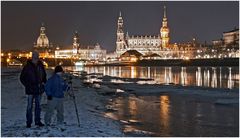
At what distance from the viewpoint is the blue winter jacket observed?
1062 cm

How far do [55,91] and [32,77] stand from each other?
710mm

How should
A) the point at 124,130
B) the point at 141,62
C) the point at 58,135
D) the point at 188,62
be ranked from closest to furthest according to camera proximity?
the point at 58,135 < the point at 124,130 < the point at 188,62 < the point at 141,62

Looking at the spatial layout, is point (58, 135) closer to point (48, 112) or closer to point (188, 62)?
point (48, 112)

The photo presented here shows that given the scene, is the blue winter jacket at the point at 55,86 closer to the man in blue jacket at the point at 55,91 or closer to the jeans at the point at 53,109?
the man in blue jacket at the point at 55,91

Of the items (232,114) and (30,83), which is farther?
(232,114)

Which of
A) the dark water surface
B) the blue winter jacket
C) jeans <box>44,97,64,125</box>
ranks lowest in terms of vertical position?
the dark water surface

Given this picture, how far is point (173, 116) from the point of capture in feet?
50.6

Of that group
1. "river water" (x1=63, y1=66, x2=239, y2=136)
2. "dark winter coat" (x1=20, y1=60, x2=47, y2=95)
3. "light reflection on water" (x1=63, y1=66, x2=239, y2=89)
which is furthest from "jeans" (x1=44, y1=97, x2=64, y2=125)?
"light reflection on water" (x1=63, y1=66, x2=239, y2=89)

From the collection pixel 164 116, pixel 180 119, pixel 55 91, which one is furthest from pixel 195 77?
pixel 55 91

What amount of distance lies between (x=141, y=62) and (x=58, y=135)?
7390 inches

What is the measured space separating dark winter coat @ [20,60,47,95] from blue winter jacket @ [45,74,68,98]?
0.22 m

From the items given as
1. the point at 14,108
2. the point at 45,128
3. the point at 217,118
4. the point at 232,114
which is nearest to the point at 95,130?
the point at 45,128

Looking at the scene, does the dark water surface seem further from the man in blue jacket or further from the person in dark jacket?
the person in dark jacket

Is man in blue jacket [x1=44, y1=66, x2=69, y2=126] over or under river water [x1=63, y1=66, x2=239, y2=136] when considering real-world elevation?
over
